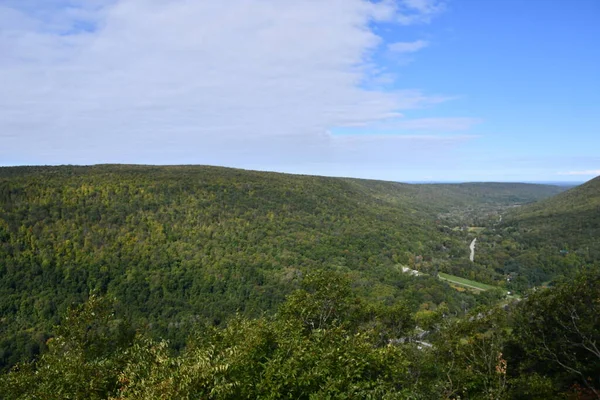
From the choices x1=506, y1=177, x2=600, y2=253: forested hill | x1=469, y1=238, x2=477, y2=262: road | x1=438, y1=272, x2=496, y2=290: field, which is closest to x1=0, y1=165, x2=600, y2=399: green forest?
x1=506, y1=177, x2=600, y2=253: forested hill

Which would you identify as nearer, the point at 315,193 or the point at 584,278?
the point at 584,278

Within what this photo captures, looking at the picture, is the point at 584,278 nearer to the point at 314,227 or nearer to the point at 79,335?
the point at 79,335

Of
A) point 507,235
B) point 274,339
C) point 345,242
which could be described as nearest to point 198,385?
point 274,339

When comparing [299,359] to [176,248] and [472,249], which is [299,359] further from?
[472,249]

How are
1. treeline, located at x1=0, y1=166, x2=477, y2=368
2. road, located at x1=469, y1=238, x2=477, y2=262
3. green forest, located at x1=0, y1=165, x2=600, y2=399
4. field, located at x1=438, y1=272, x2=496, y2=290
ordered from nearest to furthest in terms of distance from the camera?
1. green forest, located at x1=0, y1=165, x2=600, y2=399
2. treeline, located at x1=0, y1=166, x2=477, y2=368
3. field, located at x1=438, y1=272, x2=496, y2=290
4. road, located at x1=469, y1=238, x2=477, y2=262

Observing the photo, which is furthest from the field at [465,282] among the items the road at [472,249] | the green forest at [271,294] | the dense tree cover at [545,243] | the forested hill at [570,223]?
the forested hill at [570,223]

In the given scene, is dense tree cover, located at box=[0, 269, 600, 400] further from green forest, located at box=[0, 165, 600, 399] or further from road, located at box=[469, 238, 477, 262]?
road, located at box=[469, 238, 477, 262]

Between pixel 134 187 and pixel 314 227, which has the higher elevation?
pixel 134 187
